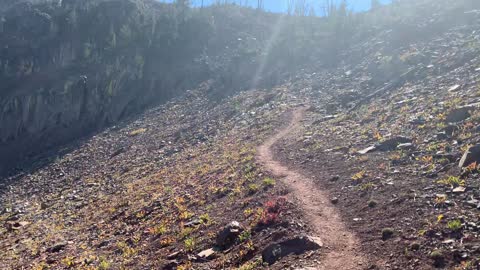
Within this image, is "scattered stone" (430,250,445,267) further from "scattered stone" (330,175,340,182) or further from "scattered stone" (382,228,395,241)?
"scattered stone" (330,175,340,182)

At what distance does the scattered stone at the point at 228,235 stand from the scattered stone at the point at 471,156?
29.1 ft

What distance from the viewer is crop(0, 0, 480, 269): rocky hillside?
13.7 meters

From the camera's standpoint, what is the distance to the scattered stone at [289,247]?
12.2 metres

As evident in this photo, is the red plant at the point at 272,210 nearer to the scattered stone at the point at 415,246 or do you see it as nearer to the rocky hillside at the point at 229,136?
the rocky hillside at the point at 229,136

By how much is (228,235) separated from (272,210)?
2.14m

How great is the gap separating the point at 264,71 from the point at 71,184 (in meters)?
36.7

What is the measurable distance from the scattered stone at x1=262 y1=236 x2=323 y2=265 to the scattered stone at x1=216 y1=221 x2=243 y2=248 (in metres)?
1.98

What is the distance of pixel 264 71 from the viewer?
63.2 m

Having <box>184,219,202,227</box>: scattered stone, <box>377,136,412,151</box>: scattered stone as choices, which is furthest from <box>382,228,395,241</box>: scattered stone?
<box>377,136,412,151</box>: scattered stone

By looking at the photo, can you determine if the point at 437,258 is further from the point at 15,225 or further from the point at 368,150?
the point at 15,225

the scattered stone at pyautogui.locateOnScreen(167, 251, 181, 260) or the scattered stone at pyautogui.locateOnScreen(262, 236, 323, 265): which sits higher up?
the scattered stone at pyautogui.locateOnScreen(262, 236, 323, 265)

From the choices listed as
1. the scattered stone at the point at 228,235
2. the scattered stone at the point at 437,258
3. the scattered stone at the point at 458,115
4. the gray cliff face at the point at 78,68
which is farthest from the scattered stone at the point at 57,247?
the gray cliff face at the point at 78,68

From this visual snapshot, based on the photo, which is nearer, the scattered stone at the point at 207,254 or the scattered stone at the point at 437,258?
the scattered stone at the point at 437,258

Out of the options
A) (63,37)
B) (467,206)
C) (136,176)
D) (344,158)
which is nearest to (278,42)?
(63,37)
